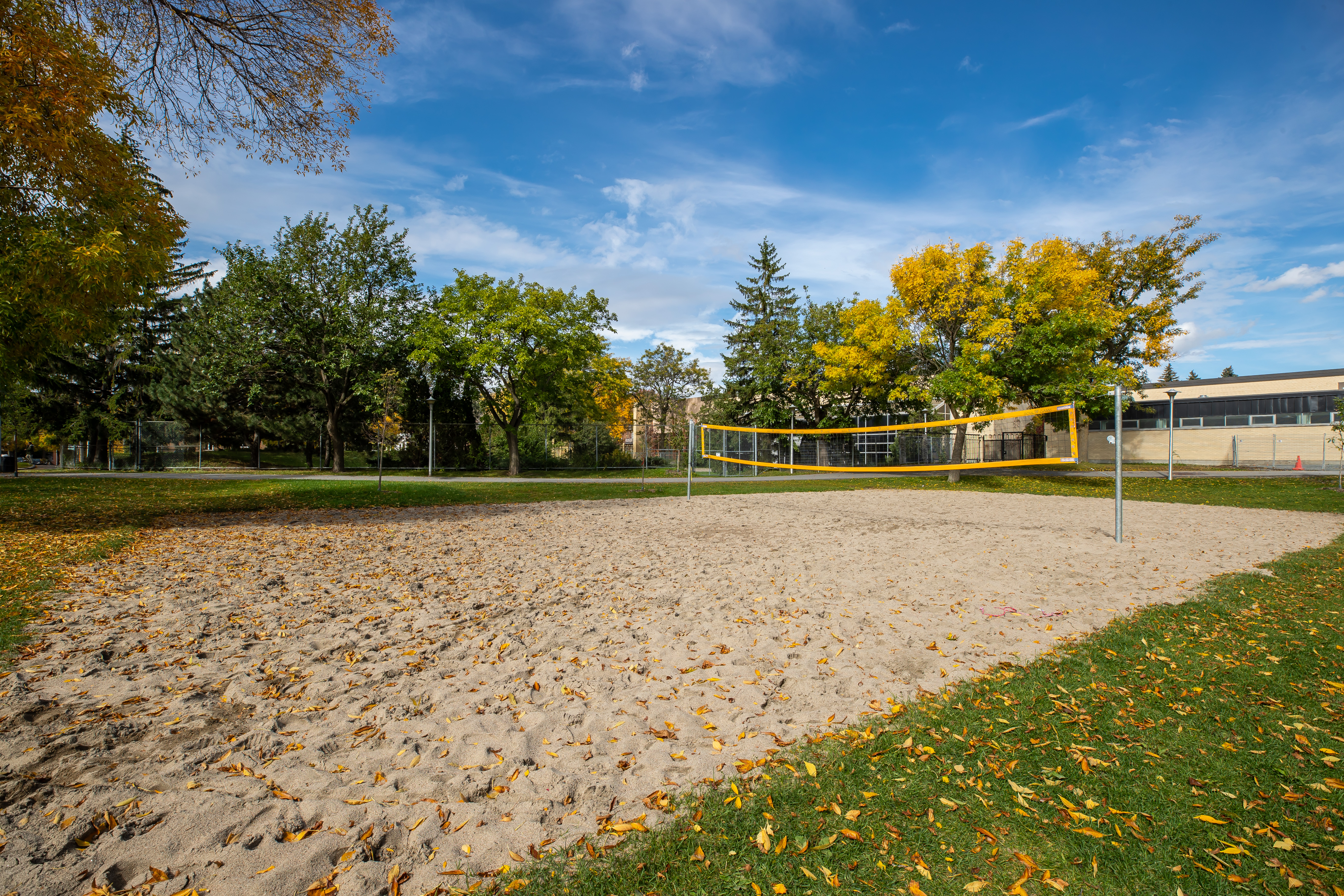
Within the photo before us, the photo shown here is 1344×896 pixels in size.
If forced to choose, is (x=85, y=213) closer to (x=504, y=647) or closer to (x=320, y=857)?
(x=504, y=647)

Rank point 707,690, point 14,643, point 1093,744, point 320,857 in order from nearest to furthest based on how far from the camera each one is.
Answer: point 320,857, point 1093,744, point 707,690, point 14,643

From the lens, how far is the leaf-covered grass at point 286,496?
7332 mm

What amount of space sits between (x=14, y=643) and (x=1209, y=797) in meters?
7.83

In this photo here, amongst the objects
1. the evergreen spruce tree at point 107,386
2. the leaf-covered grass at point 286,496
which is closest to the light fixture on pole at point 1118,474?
the leaf-covered grass at point 286,496

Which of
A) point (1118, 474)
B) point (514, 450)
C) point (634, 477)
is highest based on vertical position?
point (514, 450)

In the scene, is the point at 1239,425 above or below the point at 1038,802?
above

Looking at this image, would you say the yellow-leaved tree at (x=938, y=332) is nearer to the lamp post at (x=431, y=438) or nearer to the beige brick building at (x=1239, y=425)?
the beige brick building at (x=1239, y=425)

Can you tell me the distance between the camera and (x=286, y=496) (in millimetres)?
15195

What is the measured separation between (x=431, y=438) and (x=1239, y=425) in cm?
4562

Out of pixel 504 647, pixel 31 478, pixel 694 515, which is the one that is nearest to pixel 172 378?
pixel 31 478

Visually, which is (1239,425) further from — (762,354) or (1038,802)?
(1038,802)

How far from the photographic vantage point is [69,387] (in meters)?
29.4

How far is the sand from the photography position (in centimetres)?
251

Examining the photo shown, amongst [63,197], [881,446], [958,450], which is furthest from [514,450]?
[958,450]
